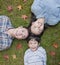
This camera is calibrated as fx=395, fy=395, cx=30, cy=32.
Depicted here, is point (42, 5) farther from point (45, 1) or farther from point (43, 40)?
point (43, 40)

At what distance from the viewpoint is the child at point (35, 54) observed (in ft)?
21.1

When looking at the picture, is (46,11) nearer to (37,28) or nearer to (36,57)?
(37,28)

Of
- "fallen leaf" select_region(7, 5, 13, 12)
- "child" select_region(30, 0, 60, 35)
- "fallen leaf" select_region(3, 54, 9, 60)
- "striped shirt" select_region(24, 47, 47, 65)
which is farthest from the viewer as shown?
"fallen leaf" select_region(7, 5, 13, 12)

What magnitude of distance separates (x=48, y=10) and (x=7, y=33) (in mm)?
Result: 789

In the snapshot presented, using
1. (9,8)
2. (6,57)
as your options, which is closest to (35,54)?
(6,57)

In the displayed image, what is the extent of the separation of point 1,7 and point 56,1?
980mm

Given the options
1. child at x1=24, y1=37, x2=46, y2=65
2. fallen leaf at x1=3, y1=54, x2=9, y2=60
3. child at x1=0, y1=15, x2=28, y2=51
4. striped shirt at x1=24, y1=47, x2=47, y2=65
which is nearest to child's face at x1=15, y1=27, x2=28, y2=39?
child at x1=0, y1=15, x2=28, y2=51

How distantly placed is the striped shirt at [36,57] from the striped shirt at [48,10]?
530 mm

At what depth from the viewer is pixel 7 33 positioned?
664 centimetres

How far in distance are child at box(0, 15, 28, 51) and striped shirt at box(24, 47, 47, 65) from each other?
0.30 m

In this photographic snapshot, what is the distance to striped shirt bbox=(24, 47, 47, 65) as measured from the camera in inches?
253

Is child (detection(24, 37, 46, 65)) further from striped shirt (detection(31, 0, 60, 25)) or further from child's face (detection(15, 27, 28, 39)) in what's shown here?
striped shirt (detection(31, 0, 60, 25))

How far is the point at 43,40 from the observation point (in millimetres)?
6691

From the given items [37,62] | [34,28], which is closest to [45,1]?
[34,28]
